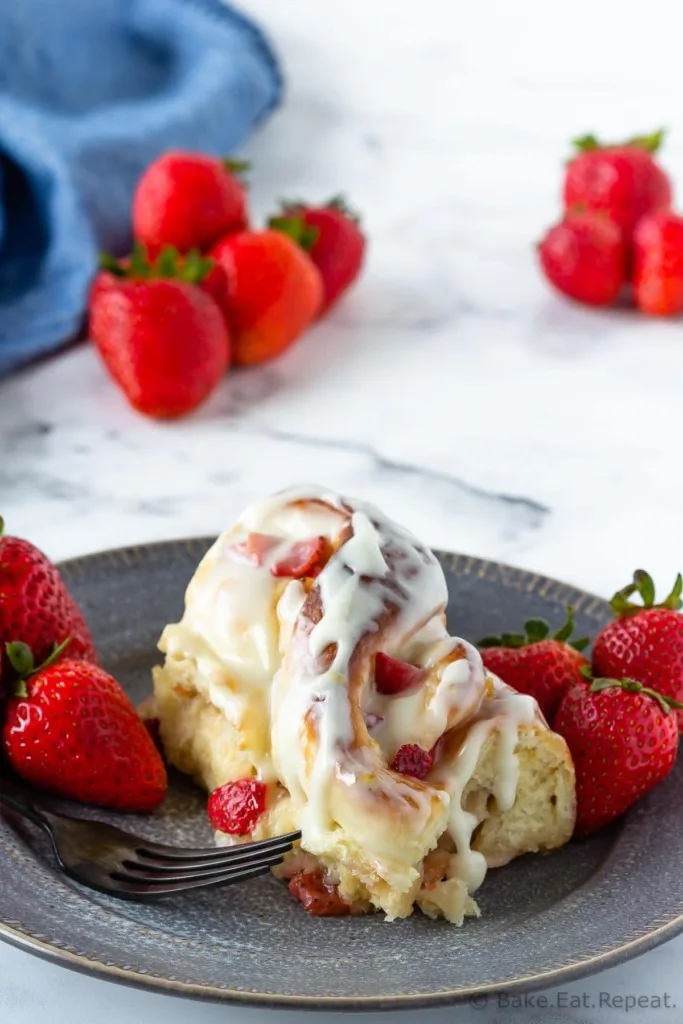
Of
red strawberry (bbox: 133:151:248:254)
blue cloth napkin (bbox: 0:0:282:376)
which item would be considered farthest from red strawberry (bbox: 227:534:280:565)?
red strawberry (bbox: 133:151:248:254)

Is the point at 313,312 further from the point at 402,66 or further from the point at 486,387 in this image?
the point at 402,66

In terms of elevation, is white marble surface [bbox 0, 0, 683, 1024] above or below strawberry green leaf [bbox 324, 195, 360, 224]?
below

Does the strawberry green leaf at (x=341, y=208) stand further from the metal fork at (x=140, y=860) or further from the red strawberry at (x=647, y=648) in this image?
the metal fork at (x=140, y=860)

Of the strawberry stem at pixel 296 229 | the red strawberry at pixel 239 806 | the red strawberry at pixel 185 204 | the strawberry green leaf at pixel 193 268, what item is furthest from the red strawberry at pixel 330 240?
the red strawberry at pixel 239 806

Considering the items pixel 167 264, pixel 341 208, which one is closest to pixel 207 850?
pixel 167 264

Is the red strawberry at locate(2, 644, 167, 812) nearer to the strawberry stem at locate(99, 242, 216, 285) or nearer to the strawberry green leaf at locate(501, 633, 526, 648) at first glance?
the strawberry green leaf at locate(501, 633, 526, 648)

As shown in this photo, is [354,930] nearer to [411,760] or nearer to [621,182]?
[411,760]
